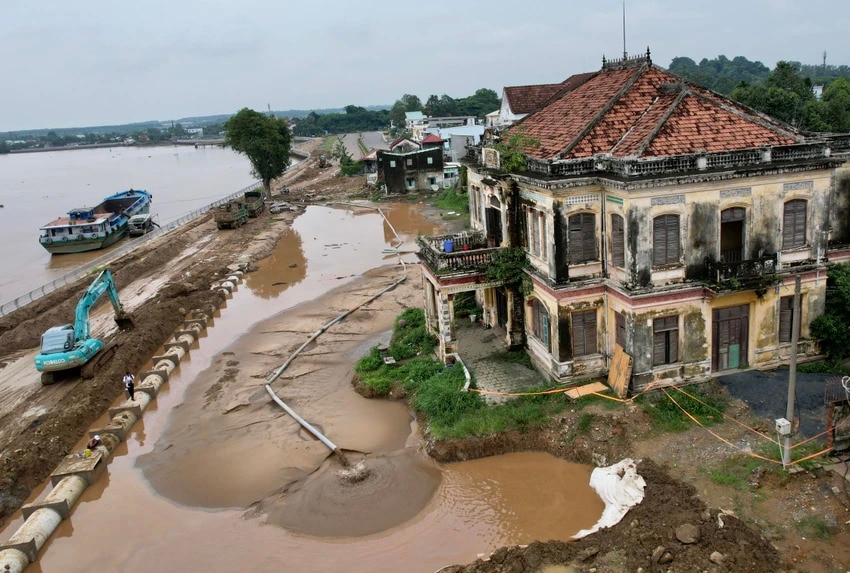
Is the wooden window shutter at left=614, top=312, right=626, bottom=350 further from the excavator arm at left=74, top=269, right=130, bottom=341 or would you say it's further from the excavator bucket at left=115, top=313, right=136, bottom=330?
the excavator bucket at left=115, top=313, right=136, bottom=330

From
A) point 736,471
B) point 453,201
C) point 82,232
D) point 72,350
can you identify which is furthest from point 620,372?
point 82,232

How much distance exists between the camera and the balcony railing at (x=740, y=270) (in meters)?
20.1

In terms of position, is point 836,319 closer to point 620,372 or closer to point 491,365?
point 620,372

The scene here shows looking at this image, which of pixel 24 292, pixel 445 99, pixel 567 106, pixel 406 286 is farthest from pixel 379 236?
pixel 445 99

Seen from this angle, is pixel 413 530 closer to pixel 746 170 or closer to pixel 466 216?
pixel 746 170

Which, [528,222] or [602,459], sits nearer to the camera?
[602,459]

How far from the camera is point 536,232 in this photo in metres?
23.2

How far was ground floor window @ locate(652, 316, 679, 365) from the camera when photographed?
2078 cm

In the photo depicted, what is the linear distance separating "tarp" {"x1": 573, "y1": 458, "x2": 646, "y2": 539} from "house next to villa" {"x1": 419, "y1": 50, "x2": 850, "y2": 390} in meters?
3.93

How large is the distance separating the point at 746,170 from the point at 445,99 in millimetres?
164539

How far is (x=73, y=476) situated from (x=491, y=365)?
1541 cm

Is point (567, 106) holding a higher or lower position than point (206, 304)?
higher

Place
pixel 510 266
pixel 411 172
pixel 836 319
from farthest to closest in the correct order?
pixel 411 172, pixel 510 266, pixel 836 319

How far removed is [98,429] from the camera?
83.3 ft
